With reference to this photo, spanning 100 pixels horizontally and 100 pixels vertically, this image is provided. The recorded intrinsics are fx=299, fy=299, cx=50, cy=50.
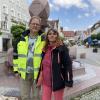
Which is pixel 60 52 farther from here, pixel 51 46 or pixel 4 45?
pixel 4 45

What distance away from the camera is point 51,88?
464 centimetres

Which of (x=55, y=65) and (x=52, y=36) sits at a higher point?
(x=52, y=36)

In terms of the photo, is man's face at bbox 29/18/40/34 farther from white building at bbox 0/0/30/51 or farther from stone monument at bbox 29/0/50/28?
white building at bbox 0/0/30/51

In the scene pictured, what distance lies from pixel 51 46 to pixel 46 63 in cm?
27

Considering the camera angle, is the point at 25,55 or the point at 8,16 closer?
the point at 25,55

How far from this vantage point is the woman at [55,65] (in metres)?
4.52

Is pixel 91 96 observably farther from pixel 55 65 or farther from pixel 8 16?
pixel 8 16

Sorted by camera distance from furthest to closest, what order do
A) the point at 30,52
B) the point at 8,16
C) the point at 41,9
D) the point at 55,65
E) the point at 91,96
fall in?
the point at 8,16
the point at 41,9
the point at 91,96
the point at 30,52
the point at 55,65

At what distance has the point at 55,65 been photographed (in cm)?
452

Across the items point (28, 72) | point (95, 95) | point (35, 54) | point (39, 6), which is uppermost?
point (39, 6)

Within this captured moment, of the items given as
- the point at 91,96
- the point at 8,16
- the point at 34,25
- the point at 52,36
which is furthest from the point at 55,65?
the point at 8,16

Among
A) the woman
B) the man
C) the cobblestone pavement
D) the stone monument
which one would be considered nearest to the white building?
the stone monument

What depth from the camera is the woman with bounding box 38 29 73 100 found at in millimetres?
4516

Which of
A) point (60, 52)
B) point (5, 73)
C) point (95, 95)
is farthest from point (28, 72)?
point (5, 73)
